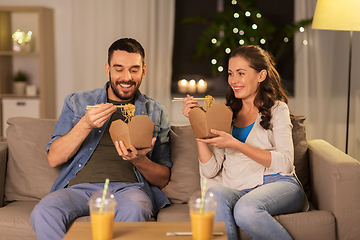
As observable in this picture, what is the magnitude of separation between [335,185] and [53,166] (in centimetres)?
134

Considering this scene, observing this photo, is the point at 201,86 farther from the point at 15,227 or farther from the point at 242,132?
the point at 15,227

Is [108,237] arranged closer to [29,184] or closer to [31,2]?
[29,184]

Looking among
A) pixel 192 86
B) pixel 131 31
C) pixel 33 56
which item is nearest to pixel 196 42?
pixel 192 86

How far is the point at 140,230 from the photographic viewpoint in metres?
1.19

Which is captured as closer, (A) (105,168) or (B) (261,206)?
(B) (261,206)

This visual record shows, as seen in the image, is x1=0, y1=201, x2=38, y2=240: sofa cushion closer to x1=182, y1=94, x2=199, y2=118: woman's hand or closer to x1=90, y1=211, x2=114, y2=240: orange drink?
x1=90, y1=211, x2=114, y2=240: orange drink

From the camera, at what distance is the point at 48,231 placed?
1.45m

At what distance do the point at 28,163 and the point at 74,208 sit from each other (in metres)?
0.52

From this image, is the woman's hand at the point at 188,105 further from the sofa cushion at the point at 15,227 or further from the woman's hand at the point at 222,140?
the sofa cushion at the point at 15,227

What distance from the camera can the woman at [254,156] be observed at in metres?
1.50

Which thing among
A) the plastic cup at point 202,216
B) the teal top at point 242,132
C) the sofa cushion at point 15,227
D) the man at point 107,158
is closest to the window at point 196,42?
the man at point 107,158

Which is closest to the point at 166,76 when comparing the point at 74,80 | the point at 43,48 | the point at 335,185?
the point at 74,80

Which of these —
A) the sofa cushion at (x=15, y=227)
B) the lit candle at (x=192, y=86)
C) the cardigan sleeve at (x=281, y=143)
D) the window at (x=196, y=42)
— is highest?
the window at (x=196, y=42)

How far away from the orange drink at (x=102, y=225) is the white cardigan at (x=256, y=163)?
2.42 ft
